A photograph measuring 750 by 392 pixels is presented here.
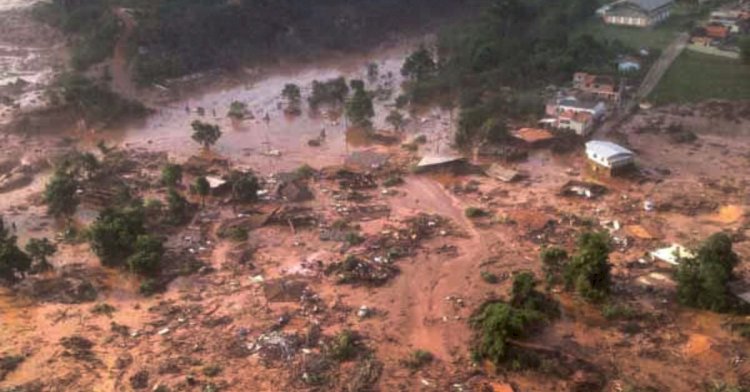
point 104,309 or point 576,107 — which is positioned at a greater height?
point 576,107

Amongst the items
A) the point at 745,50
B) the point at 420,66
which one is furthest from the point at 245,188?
the point at 745,50

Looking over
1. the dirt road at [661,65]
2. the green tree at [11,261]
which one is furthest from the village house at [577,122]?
the green tree at [11,261]

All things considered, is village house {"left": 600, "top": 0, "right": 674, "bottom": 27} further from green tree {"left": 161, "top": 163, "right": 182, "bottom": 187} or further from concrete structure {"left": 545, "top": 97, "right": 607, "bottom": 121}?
green tree {"left": 161, "top": 163, "right": 182, "bottom": 187}

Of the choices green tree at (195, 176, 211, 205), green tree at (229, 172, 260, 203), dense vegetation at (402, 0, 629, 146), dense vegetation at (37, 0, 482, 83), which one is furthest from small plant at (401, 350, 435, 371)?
dense vegetation at (37, 0, 482, 83)

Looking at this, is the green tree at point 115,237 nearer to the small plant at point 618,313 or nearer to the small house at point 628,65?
the small plant at point 618,313

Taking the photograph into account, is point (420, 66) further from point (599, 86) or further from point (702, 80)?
point (702, 80)

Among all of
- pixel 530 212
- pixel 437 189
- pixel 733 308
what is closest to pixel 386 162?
pixel 437 189
